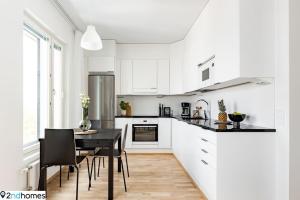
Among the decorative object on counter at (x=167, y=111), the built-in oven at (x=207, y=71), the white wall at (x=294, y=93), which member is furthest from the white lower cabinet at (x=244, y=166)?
the decorative object on counter at (x=167, y=111)

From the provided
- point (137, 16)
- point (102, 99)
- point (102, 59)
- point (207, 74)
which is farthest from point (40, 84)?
point (207, 74)

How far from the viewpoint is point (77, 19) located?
478 cm

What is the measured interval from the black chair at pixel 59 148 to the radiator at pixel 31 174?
0.22 metres

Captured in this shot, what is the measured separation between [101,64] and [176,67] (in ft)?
5.81

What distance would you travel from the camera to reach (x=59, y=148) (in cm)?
302

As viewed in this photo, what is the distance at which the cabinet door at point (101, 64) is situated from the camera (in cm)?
610

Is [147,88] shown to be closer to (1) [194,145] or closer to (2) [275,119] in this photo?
(1) [194,145]

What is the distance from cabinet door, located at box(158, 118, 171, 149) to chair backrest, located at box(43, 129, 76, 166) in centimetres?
329

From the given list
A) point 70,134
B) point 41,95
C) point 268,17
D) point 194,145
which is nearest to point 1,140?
point 70,134

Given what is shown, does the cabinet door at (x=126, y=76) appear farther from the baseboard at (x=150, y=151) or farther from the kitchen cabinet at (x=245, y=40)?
the kitchen cabinet at (x=245, y=40)

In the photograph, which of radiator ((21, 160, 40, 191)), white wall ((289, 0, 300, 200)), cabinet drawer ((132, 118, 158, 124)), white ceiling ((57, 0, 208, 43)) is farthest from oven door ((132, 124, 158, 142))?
white wall ((289, 0, 300, 200))

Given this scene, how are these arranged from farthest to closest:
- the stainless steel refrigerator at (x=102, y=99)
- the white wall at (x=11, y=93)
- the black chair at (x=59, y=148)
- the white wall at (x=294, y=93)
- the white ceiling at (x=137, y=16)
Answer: the stainless steel refrigerator at (x=102, y=99), the white ceiling at (x=137, y=16), the black chair at (x=59, y=148), the white wall at (x=11, y=93), the white wall at (x=294, y=93)

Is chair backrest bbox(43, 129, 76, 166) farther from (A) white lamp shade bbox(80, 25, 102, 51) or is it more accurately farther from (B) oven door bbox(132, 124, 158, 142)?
(B) oven door bbox(132, 124, 158, 142)

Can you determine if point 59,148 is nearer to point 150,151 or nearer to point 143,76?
point 150,151
